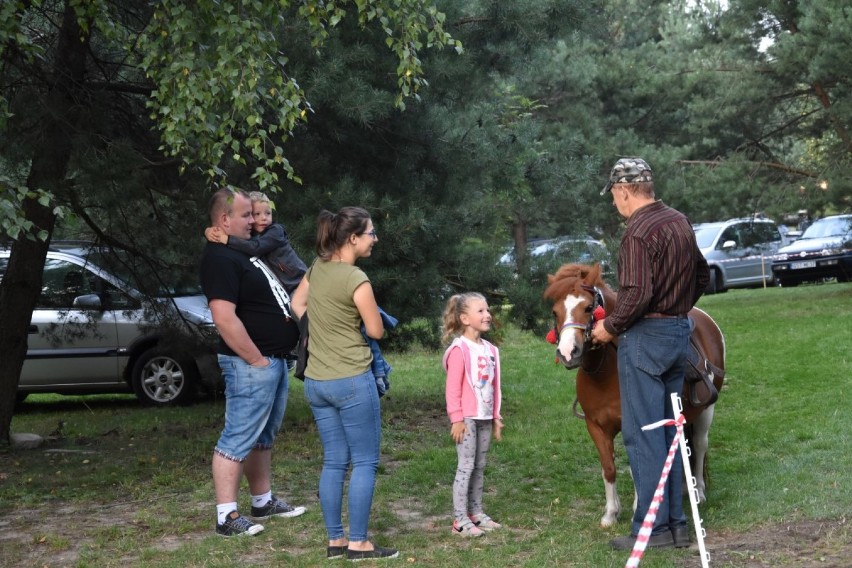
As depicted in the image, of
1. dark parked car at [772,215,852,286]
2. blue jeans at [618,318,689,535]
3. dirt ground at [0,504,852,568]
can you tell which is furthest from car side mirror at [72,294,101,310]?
dark parked car at [772,215,852,286]

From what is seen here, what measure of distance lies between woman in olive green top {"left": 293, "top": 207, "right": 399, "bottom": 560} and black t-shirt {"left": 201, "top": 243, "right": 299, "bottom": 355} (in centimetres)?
62

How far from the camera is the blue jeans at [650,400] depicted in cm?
581

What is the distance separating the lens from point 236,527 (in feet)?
21.5

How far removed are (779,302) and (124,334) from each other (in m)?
13.9

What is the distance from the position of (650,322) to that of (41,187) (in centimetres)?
468

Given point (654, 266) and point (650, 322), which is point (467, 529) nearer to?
point (650, 322)

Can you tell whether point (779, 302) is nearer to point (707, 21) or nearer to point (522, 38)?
point (707, 21)

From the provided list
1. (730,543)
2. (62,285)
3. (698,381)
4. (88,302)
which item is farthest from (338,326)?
(62,285)

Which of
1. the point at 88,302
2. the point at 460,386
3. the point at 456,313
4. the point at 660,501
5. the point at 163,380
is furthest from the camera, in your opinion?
the point at 163,380

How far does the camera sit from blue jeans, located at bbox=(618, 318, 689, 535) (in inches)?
229

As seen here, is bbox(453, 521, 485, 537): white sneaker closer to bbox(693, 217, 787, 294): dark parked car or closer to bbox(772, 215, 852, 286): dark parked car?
bbox(693, 217, 787, 294): dark parked car

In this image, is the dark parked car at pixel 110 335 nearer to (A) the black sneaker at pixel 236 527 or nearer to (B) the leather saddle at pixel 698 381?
(A) the black sneaker at pixel 236 527

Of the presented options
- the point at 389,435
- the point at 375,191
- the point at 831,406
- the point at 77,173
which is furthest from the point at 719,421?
the point at 77,173

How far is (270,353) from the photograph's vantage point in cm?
655
